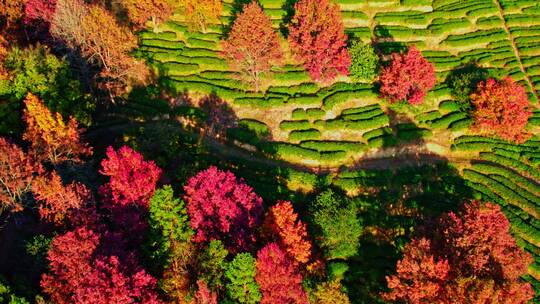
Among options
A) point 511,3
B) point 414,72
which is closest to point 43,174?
point 414,72

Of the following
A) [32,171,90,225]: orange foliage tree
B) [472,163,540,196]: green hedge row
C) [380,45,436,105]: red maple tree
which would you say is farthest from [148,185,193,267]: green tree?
[472,163,540,196]: green hedge row

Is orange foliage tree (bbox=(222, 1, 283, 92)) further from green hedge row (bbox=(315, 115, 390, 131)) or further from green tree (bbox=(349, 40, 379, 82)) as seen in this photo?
green hedge row (bbox=(315, 115, 390, 131))

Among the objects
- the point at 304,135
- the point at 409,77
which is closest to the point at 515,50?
the point at 409,77

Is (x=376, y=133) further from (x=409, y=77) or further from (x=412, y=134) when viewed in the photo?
(x=409, y=77)

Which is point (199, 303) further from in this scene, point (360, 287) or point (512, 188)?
point (512, 188)

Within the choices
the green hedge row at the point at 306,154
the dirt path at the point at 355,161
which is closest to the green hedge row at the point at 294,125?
the green hedge row at the point at 306,154
